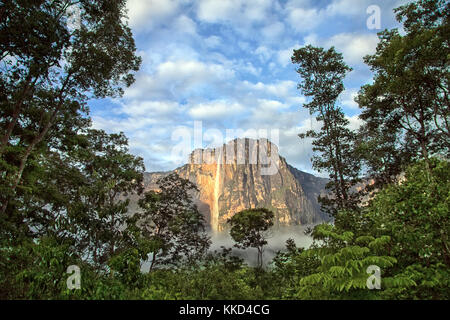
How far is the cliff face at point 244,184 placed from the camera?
131875 millimetres

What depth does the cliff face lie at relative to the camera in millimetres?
131875

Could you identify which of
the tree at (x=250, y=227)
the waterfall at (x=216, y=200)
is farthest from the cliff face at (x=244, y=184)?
the tree at (x=250, y=227)

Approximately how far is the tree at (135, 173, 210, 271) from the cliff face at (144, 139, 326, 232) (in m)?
95.5

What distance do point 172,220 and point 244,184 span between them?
131m

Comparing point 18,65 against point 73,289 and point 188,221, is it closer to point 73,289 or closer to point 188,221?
point 73,289

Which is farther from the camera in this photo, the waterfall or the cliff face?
the waterfall

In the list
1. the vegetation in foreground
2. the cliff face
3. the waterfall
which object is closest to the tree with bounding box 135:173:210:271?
the vegetation in foreground

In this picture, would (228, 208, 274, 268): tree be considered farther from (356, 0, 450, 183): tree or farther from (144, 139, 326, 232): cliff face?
(144, 139, 326, 232): cliff face

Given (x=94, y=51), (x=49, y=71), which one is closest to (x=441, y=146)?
(x=94, y=51)

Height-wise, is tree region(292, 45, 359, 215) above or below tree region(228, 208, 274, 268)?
above

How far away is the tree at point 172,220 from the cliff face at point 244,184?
313ft

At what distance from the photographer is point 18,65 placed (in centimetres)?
966

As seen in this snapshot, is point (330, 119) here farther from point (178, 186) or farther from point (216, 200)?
point (216, 200)
